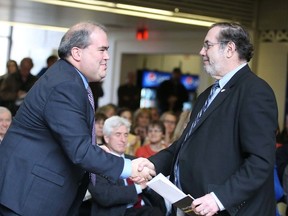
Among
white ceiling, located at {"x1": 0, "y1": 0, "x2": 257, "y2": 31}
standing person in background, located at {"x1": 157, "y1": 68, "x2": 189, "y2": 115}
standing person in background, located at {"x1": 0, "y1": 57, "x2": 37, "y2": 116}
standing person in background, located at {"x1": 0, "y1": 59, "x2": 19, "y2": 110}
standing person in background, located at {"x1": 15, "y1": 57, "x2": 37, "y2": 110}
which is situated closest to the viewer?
standing person in background, located at {"x1": 0, "y1": 59, "x2": 19, "y2": 110}

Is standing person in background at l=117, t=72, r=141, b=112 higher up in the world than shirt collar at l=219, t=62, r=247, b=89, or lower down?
lower down

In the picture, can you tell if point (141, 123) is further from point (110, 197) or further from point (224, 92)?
point (224, 92)

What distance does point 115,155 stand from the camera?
12.5 feet

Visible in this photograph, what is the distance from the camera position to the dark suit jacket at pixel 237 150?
145 inches

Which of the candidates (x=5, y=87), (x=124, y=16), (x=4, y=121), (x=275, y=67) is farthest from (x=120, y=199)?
(x=275, y=67)

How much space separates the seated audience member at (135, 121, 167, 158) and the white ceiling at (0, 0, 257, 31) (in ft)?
9.04

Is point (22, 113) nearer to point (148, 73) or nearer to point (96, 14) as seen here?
point (96, 14)

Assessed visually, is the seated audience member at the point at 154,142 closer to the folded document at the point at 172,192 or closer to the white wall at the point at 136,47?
the folded document at the point at 172,192

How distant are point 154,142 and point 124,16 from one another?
14.8 ft

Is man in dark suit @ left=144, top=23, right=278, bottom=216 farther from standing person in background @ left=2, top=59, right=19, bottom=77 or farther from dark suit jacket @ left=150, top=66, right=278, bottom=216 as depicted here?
standing person in background @ left=2, top=59, right=19, bottom=77

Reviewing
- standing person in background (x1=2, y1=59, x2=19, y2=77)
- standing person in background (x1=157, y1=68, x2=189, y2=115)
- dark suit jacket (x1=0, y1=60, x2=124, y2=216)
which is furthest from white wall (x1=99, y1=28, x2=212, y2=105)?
A: dark suit jacket (x1=0, y1=60, x2=124, y2=216)

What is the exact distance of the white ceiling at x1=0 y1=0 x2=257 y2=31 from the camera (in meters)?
10.9

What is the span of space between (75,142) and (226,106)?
2.64ft

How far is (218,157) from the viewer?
12.4 feet
